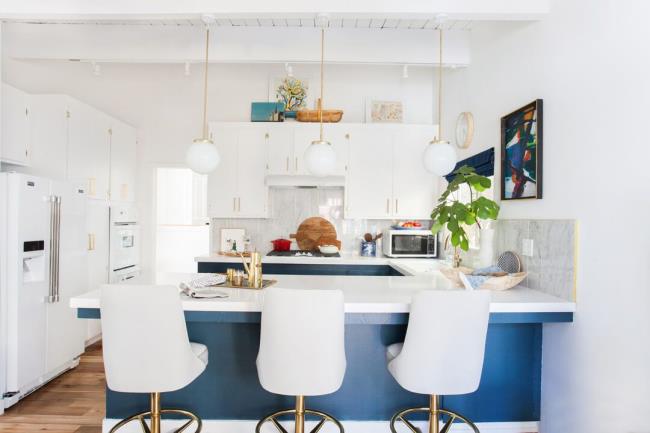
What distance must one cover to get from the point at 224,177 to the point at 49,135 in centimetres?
165

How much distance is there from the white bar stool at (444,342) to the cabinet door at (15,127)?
345 centimetres

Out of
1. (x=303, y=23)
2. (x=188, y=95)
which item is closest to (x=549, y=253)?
(x=303, y=23)

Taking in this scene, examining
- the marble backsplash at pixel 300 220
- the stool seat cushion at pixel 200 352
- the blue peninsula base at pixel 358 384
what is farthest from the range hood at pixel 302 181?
the stool seat cushion at pixel 200 352

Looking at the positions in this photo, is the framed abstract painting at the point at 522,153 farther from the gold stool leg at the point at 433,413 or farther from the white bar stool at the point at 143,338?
the white bar stool at the point at 143,338

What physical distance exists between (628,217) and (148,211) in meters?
4.74

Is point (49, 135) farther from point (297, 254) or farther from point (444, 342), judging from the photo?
point (444, 342)

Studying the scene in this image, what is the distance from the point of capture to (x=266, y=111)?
470 centimetres

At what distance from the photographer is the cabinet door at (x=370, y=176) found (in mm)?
4609

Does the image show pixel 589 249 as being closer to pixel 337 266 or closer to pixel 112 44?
pixel 337 266

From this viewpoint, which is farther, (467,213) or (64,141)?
(64,141)

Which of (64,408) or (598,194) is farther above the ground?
(598,194)

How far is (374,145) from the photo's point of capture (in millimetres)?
4621

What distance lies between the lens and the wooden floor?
8.57ft

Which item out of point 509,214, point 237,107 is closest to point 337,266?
point 509,214
